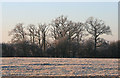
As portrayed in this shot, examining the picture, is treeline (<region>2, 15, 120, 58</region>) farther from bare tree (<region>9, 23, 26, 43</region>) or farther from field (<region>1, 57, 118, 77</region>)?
field (<region>1, 57, 118, 77</region>)

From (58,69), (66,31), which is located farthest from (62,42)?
(58,69)

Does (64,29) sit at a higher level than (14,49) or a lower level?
higher

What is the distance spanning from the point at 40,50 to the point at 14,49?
5078 mm

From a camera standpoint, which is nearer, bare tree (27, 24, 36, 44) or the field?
the field

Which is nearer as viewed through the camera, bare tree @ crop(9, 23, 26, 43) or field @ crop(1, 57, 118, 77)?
field @ crop(1, 57, 118, 77)

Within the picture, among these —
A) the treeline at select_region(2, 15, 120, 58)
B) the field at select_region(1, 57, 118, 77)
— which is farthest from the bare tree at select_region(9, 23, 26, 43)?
the field at select_region(1, 57, 118, 77)

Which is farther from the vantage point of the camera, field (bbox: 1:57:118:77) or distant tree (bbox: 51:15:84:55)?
distant tree (bbox: 51:15:84:55)

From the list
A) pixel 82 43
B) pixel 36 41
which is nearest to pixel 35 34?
pixel 36 41

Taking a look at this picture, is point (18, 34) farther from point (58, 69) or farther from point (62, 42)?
point (58, 69)

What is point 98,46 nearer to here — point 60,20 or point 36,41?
point 60,20

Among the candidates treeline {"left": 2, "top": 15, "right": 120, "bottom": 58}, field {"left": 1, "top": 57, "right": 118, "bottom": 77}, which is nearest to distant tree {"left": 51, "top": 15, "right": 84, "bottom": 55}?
treeline {"left": 2, "top": 15, "right": 120, "bottom": 58}

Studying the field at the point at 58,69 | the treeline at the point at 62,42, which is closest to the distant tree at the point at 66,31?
the treeline at the point at 62,42

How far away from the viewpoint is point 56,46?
123ft

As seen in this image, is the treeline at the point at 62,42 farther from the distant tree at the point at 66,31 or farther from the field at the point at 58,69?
the field at the point at 58,69
